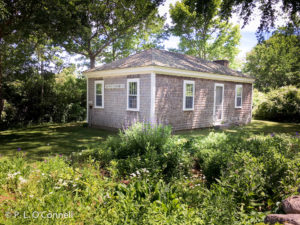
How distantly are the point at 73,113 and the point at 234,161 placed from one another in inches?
580

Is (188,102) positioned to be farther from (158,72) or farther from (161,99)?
(158,72)

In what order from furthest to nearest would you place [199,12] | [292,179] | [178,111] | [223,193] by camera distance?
[178,111] < [199,12] < [292,179] < [223,193]

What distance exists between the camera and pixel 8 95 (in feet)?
46.0

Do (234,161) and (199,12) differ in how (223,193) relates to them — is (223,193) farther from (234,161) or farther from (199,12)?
(199,12)

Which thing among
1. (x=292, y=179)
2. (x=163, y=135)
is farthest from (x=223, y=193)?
(x=163, y=135)

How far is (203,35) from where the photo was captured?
27.6 metres

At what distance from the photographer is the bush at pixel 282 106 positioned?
684 inches

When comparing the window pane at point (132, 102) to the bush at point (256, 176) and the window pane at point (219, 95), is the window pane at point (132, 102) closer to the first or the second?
the window pane at point (219, 95)

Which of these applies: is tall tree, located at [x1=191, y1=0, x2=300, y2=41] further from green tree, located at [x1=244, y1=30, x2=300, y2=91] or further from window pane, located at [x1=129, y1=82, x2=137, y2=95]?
green tree, located at [x1=244, y1=30, x2=300, y2=91]

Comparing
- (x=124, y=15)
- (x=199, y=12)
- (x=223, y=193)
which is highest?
(x=124, y=15)

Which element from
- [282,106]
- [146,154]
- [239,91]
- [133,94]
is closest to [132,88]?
[133,94]

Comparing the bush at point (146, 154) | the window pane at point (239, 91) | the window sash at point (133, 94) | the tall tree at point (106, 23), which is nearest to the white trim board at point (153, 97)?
the window sash at point (133, 94)

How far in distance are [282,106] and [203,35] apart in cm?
1375

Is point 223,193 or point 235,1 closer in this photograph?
point 223,193
